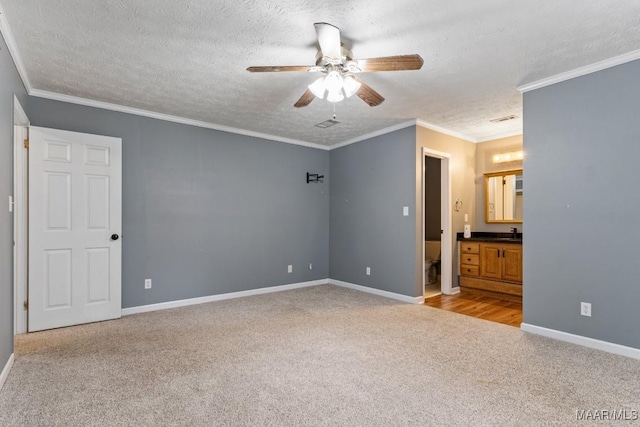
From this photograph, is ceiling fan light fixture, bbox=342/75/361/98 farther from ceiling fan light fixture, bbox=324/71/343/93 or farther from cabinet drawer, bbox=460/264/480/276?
cabinet drawer, bbox=460/264/480/276

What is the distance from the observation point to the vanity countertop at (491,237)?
4708 millimetres

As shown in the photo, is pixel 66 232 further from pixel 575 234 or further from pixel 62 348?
pixel 575 234

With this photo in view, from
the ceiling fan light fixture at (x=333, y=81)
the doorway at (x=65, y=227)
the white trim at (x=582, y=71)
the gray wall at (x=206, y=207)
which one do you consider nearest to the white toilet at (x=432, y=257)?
the gray wall at (x=206, y=207)

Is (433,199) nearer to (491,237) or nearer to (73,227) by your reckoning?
(491,237)

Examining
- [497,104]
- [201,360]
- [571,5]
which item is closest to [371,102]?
[571,5]

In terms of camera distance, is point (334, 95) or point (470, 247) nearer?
point (334, 95)

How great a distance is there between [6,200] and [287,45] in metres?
2.34

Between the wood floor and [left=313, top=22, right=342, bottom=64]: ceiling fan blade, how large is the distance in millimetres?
3224

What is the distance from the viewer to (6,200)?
95.5 inches

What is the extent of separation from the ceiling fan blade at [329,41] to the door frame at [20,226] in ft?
9.77

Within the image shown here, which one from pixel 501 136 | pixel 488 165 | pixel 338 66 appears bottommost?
pixel 488 165

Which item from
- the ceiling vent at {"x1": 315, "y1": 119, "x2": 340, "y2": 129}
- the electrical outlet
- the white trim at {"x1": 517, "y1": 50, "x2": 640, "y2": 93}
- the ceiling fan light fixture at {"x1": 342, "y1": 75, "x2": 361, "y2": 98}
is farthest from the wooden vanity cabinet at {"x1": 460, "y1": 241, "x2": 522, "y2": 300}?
the ceiling fan light fixture at {"x1": 342, "y1": 75, "x2": 361, "y2": 98}

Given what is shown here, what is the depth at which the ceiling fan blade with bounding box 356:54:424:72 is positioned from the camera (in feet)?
7.09

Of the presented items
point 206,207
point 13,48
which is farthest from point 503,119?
point 13,48
